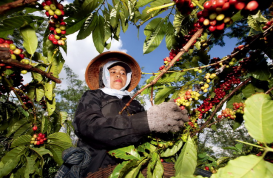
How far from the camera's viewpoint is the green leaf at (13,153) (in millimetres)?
1209

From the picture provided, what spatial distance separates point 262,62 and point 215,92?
0.44 m

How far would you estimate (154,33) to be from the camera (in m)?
1.06

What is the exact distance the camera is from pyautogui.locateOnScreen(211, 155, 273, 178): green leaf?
0.33 metres

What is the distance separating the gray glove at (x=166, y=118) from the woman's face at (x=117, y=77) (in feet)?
3.30

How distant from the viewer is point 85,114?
3.57 ft

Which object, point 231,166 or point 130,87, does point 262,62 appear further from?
point 130,87

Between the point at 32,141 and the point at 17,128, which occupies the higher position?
the point at 17,128

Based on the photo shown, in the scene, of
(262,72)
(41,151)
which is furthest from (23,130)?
(262,72)

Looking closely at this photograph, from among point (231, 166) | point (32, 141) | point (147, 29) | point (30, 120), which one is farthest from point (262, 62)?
point (30, 120)

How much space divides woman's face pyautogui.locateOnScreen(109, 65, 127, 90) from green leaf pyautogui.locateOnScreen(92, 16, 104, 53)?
80 centimetres

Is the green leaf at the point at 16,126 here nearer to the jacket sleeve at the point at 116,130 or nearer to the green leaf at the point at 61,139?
the green leaf at the point at 61,139

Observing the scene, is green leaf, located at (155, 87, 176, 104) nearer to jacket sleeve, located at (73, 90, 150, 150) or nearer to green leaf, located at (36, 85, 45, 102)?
jacket sleeve, located at (73, 90, 150, 150)

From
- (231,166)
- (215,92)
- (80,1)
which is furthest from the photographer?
(215,92)

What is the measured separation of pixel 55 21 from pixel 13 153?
4.28ft
